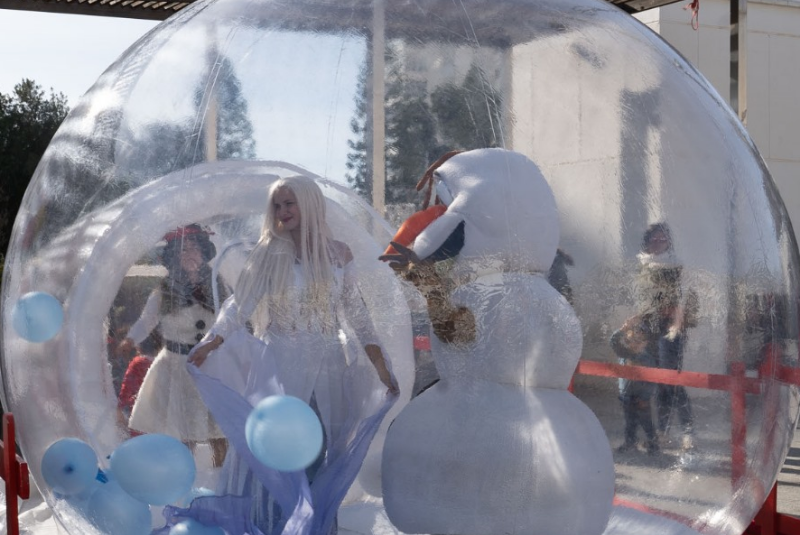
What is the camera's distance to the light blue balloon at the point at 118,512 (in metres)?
3.30

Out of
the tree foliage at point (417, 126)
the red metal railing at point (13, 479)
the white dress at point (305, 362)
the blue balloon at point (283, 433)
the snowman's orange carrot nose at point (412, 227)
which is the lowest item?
the red metal railing at point (13, 479)

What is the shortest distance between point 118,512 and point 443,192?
1376 millimetres

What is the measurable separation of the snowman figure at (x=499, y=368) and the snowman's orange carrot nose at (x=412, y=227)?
1 centimetres

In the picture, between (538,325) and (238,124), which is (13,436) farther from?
(538,325)

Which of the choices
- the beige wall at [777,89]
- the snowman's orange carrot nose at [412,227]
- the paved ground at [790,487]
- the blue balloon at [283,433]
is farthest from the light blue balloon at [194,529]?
the beige wall at [777,89]

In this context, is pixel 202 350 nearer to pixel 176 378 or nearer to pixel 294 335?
pixel 176 378

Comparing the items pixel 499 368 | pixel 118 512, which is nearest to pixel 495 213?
pixel 499 368

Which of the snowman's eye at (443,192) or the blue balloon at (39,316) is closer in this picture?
the snowman's eye at (443,192)

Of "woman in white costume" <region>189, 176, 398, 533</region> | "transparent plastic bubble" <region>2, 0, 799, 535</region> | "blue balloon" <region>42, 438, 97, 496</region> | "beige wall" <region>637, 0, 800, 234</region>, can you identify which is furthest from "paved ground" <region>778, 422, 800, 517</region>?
"beige wall" <region>637, 0, 800, 234</region>

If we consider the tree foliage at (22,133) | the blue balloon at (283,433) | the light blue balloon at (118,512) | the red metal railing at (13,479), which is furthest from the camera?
the tree foliage at (22,133)

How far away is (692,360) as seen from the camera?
3.10m

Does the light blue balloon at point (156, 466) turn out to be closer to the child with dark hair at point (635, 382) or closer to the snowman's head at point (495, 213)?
the snowman's head at point (495, 213)

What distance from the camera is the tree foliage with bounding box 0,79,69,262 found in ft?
65.1

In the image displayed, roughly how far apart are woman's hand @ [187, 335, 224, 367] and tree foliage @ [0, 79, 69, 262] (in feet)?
54.4
